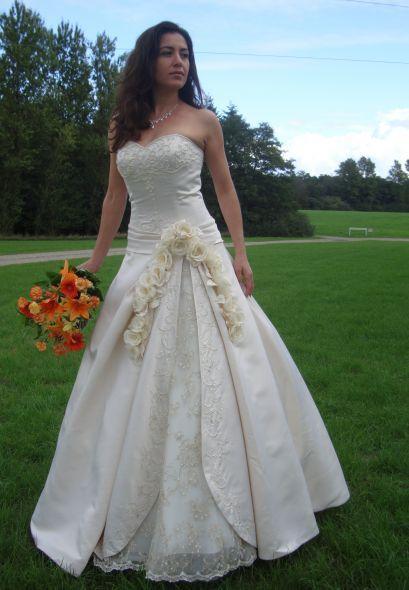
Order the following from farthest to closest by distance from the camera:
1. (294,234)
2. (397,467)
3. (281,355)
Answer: (294,234), (397,467), (281,355)

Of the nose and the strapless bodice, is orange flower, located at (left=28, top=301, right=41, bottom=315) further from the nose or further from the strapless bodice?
the nose

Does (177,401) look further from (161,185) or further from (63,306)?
(161,185)

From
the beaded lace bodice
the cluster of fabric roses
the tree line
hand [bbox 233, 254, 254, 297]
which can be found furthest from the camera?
the tree line

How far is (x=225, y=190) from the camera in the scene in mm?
3223

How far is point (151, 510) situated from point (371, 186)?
277 feet

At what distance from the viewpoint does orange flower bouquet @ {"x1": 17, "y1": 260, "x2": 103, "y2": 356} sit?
301 cm

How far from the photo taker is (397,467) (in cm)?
383

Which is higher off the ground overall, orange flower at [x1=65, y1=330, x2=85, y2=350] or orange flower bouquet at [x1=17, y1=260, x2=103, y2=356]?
orange flower bouquet at [x1=17, y1=260, x2=103, y2=356]

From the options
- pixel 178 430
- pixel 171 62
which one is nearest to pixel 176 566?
pixel 178 430

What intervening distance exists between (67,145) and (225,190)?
3254cm

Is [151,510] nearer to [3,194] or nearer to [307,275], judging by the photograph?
[307,275]

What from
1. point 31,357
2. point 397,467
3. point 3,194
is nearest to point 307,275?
point 31,357
